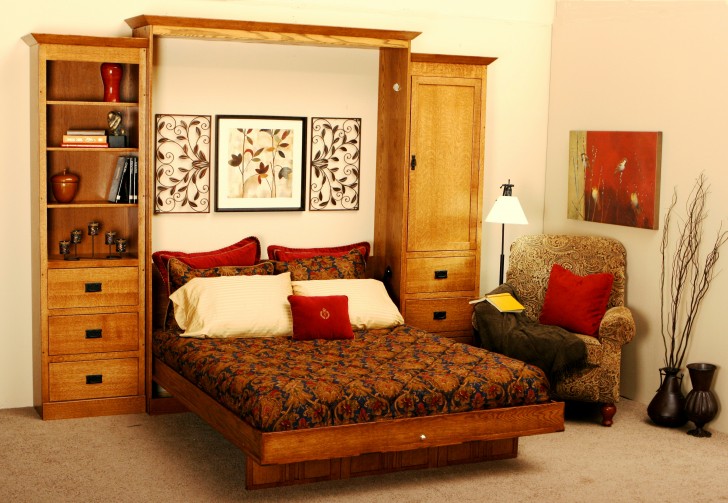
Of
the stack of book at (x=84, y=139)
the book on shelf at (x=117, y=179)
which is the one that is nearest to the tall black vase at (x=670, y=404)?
the book on shelf at (x=117, y=179)

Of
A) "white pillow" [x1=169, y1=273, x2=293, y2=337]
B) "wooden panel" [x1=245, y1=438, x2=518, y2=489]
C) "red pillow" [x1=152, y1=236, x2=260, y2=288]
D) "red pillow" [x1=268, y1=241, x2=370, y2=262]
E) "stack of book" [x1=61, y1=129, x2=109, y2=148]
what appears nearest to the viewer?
"wooden panel" [x1=245, y1=438, x2=518, y2=489]

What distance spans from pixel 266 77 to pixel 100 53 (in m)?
1.06

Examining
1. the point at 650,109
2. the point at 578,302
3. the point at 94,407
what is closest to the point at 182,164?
the point at 94,407

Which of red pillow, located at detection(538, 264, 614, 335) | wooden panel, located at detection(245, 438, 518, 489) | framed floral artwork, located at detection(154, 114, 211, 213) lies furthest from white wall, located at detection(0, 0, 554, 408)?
wooden panel, located at detection(245, 438, 518, 489)

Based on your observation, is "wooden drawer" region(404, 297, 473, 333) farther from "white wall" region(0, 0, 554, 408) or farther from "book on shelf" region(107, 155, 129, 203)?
"book on shelf" region(107, 155, 129, 203)

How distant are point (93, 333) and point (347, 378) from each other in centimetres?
170

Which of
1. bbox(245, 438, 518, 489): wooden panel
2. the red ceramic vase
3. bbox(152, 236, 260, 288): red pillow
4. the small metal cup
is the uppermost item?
the red ceramic vase

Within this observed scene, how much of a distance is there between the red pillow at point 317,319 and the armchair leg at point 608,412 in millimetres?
1446

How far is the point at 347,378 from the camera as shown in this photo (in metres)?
4.33

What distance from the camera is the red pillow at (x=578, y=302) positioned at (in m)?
5.63

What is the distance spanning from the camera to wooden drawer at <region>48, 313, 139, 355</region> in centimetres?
523

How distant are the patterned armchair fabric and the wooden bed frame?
2.52ft

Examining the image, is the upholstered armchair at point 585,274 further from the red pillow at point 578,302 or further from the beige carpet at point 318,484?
the beige carpet at point 318,484

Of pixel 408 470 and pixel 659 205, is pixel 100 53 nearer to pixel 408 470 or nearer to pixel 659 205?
pixel 408 470
